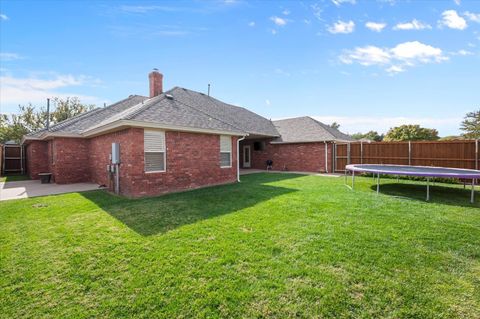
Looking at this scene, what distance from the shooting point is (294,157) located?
1739 cm

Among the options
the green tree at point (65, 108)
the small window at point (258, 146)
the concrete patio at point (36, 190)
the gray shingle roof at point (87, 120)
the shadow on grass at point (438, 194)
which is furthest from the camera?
the green tree at point (65, 108)

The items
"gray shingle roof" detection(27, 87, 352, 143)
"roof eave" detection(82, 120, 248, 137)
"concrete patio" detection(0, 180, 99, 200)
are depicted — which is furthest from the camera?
"gray shingle roof" detection(27, 87, 352, 143)

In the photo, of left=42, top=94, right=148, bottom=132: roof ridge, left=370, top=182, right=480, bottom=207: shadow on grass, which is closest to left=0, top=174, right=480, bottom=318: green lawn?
left=370, top=182, right=480, bottom=207: shadow on grass

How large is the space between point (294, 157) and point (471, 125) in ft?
93.3

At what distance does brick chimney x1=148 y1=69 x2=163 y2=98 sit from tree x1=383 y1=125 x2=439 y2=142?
3046cm

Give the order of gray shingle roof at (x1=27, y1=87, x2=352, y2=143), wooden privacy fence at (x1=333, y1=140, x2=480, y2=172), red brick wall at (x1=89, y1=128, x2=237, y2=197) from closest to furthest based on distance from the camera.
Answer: red brick wall at (x1=89, y1=128, x2=237, y2=197), gray shingle roof at (x1=27, y1=87, x2=352, y2=143), wooden privacy fence at (x1=333, y1=140, x2=480, y2=172)

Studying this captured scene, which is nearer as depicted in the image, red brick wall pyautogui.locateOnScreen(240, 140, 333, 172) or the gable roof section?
the gable roof section

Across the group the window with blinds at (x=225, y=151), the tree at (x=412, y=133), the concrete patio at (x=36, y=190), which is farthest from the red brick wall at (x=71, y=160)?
the tree at (x=412, y=133)

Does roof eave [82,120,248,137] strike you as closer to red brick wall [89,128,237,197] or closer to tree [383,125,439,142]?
red brick wall [89,128,237,197]

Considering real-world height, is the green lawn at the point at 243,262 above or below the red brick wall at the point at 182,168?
below

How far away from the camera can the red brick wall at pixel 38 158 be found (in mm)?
13883

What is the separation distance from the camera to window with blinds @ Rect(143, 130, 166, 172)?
7.90 meters

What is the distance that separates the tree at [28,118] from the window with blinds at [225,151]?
35.3m

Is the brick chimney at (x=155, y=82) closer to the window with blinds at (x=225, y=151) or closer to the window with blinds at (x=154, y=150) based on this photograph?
the window with blinds at (x=225, y=151)
